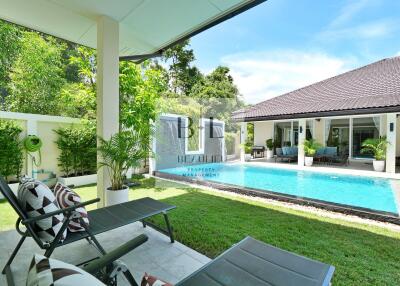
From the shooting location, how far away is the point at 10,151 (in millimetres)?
6020

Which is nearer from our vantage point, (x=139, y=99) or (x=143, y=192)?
(x=143, y=192)

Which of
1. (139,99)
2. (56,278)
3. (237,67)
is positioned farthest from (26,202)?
(237,67)

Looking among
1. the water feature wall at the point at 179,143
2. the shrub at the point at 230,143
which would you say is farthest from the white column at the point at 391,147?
the shrub at the point at 230,143

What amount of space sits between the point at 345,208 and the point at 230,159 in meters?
11.3

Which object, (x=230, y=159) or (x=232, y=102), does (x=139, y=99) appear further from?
(x=232, y=102)

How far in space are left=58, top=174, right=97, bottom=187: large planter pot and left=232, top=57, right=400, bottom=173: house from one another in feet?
33.7

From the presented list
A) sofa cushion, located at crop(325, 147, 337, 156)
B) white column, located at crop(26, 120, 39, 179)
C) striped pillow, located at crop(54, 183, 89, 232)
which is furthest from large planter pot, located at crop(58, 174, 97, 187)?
sofa cushion, located at crop(325, 147, 337, 156)

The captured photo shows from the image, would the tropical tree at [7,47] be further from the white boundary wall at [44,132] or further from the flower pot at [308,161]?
the flower pot at [308,161]

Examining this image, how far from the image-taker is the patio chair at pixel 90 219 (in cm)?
218

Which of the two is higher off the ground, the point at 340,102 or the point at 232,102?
the point at 232,102

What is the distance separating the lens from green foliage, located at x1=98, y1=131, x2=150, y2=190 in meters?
4.23

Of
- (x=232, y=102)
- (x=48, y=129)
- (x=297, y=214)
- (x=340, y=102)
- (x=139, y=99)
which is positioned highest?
(x=232, y=102)

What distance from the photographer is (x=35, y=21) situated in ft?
14.6

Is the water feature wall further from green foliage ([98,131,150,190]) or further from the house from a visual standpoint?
green foliage ([98,131,150,190])
